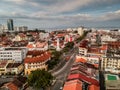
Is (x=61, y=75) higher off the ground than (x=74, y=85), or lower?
lower

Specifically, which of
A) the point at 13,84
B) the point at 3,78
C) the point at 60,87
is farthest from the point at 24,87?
the point at 3,78

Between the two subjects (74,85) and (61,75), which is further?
(61,75)

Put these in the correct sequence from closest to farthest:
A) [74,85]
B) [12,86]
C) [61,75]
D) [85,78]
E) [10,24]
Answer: [74,85]
[12,86]
[85,78]
[61,75]
[10,24]

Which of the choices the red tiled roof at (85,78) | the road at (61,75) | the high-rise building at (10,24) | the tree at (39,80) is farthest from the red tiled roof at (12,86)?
the high-rise building at (10,24)

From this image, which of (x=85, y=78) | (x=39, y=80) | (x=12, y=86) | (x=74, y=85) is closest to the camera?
(x=74, y=85)

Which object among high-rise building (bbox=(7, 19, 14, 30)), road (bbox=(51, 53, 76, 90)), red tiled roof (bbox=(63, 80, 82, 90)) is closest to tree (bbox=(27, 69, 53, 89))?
road (bbox=(51, 53, 76, 90))

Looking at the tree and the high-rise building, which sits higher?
the high-rise building

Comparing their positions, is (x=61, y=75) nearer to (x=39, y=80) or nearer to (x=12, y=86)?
(x=39, y=80)

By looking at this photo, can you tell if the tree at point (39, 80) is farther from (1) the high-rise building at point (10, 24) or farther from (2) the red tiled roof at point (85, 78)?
(1) the high-rise building at point (10, 24)

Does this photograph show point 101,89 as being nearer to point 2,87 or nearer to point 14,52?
point 2,87

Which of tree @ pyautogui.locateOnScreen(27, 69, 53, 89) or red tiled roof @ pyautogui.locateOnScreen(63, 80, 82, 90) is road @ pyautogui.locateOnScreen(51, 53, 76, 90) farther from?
red tiled roof @ pyautogui.locateOnScreen(63, 80, 82, 90)

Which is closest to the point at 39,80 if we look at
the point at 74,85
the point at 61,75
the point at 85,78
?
the point at 74,85
